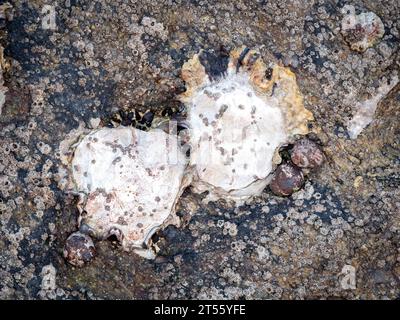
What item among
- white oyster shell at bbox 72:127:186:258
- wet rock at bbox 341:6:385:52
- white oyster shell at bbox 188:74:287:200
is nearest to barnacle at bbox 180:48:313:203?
white oyster shell at bbox 188:74:287:200

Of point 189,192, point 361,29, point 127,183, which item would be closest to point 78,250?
point 127,183

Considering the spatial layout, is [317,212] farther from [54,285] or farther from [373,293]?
[54,285]

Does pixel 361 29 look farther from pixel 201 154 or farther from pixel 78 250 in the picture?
pixel 78 250

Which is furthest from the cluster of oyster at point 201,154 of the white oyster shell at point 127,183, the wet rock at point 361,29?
the wet rock at point 361,29

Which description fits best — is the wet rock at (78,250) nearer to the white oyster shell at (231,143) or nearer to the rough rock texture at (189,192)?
the rough rock texture at (189,192)

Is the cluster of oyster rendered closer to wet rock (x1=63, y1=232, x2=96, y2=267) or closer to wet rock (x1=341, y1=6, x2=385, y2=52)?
wet rock (x1=63, y1=232, x2=96, y2=267)

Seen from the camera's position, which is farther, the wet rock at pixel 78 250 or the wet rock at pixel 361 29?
the wet rock at pixel 361 29

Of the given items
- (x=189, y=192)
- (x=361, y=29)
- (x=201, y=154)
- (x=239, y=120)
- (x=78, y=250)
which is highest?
(x=361, y=29)
